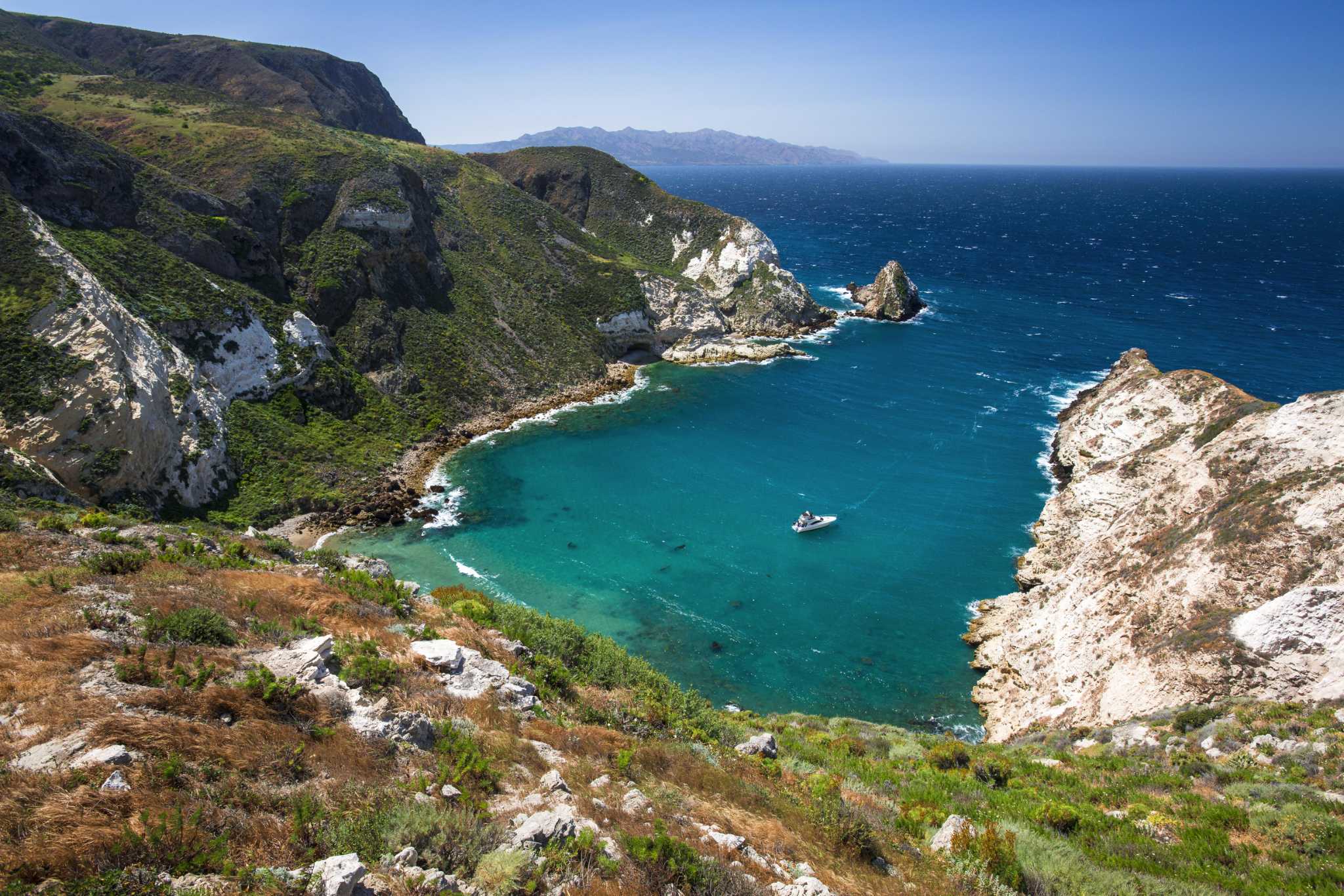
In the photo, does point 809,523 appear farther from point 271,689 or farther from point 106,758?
point 106,758

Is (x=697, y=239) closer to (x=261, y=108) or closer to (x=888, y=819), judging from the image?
(x=261, y=108)

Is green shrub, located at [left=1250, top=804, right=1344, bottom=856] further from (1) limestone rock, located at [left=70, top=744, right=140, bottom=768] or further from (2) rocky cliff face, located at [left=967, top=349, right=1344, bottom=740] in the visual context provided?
(1) limestone rock, located at [left=70, top=744, right=140, bottom=768]

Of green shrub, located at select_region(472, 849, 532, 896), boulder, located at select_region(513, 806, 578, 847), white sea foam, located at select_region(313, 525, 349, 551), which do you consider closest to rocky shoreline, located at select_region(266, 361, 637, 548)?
white sea foam, located at select_region(313, 525, 349, 551)

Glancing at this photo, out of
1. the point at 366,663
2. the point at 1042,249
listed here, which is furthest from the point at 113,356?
the point at 1042,249

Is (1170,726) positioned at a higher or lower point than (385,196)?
lower

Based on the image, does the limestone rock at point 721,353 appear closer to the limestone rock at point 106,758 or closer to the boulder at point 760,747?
the boulder at point 760,747

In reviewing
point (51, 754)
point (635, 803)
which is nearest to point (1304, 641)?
point (635, 803)
